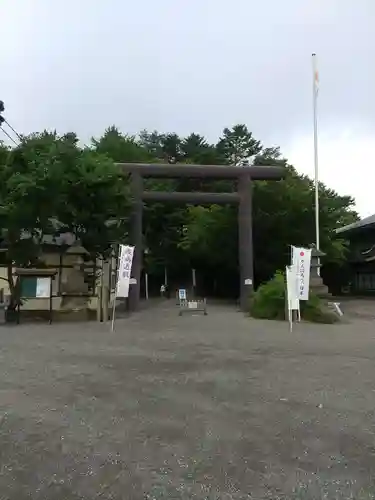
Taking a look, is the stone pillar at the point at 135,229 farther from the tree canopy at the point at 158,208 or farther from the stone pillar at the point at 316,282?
the stone pillar at the point at 316,282

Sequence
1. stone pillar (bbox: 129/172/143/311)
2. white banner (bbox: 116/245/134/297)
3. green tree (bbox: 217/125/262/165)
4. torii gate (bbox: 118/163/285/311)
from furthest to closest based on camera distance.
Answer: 1. green tree (bbox: 217/125/262/165)
2. torii gate (bbox: 118/163/285/311)
3. stone pillar (bbox: 129/172/143/311)
4. white banner (bbox: 116/245/134/297)

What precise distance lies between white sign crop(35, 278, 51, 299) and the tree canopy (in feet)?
3.69

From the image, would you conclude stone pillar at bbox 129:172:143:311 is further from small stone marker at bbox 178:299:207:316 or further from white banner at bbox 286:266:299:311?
white banner at bbox 286:266:299:311

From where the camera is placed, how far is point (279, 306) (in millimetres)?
17000

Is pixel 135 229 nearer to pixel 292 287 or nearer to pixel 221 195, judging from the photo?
pixel 221 195

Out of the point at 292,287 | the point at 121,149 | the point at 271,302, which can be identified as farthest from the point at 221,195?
the point at 121,149

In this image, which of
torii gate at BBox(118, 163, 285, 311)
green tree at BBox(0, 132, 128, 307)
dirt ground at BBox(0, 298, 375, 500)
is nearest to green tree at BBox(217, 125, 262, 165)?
torii gate at BBox(118, 163, 285, 311)

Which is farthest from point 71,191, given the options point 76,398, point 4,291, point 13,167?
point 76,398

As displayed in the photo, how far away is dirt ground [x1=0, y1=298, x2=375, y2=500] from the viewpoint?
3.52 m

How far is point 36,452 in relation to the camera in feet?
13.5

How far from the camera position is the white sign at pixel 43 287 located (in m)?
15.9

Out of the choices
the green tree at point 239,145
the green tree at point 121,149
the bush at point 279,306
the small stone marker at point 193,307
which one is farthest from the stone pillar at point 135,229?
the green tree at point 239,145

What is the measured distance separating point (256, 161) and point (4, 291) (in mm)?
20049

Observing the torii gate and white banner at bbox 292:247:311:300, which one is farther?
the torii gate
